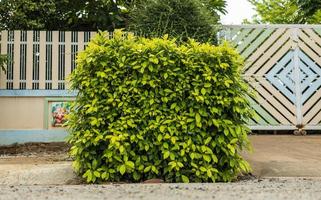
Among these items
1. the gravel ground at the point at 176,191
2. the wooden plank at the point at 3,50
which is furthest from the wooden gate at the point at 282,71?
the gravel ground at the point at 176,191

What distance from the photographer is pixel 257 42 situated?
37.5ft

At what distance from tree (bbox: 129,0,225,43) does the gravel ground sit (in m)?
3.17

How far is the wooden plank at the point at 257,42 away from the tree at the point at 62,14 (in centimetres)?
297

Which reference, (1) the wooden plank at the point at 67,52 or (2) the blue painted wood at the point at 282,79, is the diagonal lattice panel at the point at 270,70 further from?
(1) the wooden plank at the point at 67,52

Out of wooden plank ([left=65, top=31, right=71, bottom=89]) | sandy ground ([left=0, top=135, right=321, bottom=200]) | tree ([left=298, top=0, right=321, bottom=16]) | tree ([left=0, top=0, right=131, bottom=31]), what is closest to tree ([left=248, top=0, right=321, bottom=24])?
tree ([left=298, top=0, right=321, bottom=16])

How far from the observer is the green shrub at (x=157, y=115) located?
6348 mm

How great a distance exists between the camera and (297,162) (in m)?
7.30

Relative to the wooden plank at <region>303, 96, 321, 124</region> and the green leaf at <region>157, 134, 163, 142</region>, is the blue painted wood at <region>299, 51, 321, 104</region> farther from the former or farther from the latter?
the green leaf at <region>157, 134, 163, 142</region>

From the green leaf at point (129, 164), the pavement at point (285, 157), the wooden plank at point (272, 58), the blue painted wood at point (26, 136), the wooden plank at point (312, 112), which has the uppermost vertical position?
the wooden plank at point (272, 58)

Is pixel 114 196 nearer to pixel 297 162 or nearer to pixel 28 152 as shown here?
pixel 297 162

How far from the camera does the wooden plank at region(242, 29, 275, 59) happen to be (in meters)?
11.4

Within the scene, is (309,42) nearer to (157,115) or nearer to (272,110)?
(272,110)

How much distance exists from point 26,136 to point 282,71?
5.82 m

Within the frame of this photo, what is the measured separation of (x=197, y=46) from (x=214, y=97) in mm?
785
